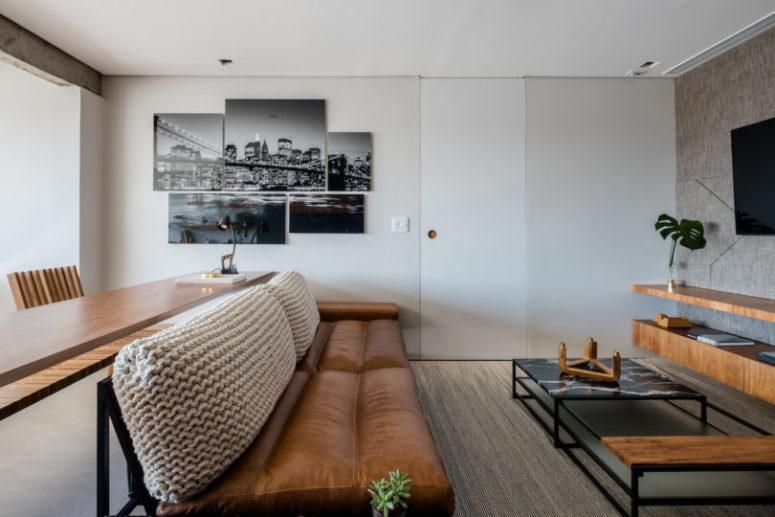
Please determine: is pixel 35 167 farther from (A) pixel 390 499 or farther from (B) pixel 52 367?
(A) pixel 390 499

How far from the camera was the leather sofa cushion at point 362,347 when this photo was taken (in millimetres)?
2209

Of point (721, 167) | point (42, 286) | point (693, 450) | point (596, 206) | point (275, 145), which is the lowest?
point (693, 450)

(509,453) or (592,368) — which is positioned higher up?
(592,368)

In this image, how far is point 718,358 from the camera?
113 inches

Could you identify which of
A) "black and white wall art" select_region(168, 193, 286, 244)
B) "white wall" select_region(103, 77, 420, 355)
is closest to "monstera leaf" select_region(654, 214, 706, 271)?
"white wall" select_region(103, 77, 420, 355)

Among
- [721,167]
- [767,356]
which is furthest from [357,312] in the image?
[721,167]

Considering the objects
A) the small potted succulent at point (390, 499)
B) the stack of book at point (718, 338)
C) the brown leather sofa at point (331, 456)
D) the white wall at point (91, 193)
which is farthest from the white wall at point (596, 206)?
the white wall at point (91, 193)

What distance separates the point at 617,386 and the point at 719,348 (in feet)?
3.96

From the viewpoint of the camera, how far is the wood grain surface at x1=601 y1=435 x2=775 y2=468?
1.49m

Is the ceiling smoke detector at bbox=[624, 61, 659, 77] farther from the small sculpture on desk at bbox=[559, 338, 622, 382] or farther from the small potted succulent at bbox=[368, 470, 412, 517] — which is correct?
the small potted succulent at bbox=[368, 470, 412, 517]

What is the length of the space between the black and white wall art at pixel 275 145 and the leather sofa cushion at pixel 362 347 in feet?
4.60

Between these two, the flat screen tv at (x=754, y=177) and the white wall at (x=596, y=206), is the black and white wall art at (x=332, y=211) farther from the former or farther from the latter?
the flat screen tv at (x=754, y=177)

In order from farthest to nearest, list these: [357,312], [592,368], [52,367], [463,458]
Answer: [357,312], [592,368], [463,458], [52,367]

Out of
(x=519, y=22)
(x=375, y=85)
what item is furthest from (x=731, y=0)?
(x=375, y=85)
